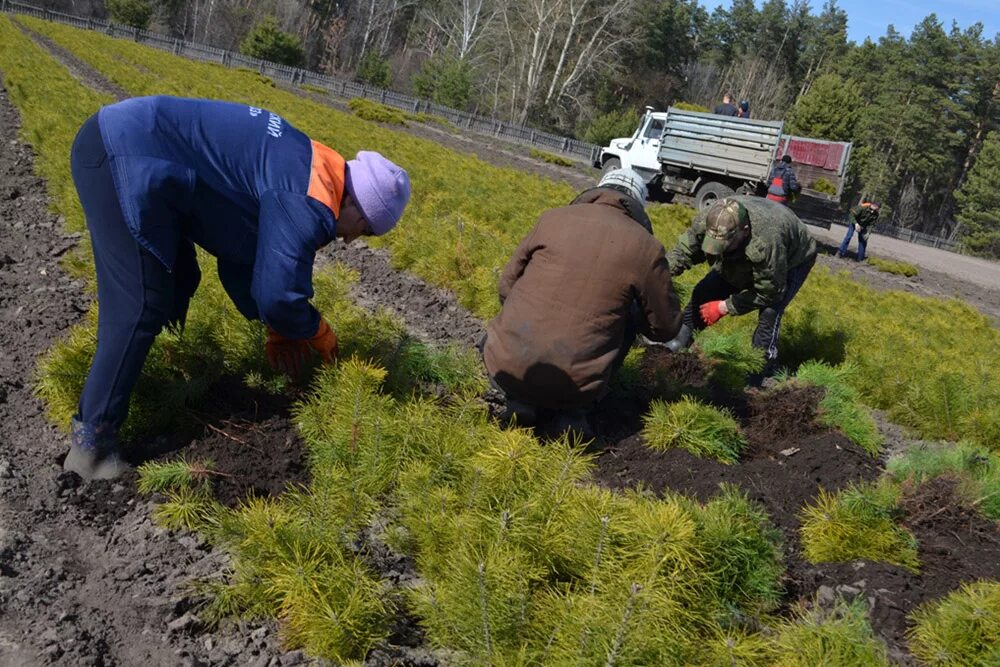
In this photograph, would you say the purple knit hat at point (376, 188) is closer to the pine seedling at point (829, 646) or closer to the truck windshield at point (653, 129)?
the pine seedling at point (829, 646)

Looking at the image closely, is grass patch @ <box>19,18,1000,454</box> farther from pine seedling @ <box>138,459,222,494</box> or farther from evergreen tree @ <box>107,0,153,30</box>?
evergreen tree @ <box>107,0,153,30</box>

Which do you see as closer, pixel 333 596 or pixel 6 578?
pixel 333 596

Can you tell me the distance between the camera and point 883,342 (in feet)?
21.7

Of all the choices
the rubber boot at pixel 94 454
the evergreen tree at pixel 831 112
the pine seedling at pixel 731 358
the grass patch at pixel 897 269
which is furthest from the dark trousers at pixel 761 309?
the evergreen tree at pixel 831 112

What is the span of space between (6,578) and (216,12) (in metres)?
65.2

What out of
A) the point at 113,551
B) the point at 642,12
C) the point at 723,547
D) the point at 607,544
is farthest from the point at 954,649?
the point at 642,12

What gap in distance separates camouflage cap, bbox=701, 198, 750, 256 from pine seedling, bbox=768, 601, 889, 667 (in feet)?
9.26

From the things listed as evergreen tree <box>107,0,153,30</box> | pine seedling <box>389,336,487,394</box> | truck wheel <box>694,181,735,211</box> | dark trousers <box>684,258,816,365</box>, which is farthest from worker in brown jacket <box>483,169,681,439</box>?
evergreen tree <box>107,0,153,30</box>

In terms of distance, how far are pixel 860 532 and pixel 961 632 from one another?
79 cm

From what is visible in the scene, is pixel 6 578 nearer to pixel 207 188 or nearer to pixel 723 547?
pixel 207 188

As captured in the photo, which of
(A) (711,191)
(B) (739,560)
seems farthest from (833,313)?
(A) (711,191)

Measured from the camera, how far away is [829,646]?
2.27 m

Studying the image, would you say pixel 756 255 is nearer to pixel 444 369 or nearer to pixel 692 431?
pixel 692 431

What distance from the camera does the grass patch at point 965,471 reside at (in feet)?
11.7
